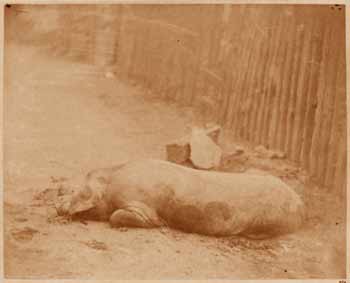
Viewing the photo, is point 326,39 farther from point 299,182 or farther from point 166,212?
point 166,212

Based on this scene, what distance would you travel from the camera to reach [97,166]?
400 cm

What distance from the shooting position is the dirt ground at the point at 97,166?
3482 mm

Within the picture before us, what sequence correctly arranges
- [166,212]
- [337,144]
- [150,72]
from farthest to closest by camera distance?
1. [150,72]
2. [337,144]
3. [166,212]

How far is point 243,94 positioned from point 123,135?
0.83 m

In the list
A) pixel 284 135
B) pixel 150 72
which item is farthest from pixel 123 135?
pixel 284 135

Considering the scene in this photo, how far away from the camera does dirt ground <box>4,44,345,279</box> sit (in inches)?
137

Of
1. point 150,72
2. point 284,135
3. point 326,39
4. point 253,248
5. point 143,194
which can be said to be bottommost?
point 253,248

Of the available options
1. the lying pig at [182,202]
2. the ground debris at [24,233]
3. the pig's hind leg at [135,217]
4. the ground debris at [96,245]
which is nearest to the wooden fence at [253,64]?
the lying pig at [182,202]

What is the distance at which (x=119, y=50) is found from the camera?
482 cm

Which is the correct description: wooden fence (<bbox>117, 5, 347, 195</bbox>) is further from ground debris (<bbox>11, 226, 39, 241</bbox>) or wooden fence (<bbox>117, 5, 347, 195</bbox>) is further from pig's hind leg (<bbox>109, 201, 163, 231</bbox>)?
ground debris (<bbox>11, 226, 39, 241</bbox>)

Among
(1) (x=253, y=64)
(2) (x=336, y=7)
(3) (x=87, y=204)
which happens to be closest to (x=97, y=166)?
(3) (x=87, y=204)

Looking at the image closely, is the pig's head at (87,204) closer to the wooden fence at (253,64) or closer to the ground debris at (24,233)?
the ground debris at (24,233)

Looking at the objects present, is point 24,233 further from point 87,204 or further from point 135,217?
point 135,217

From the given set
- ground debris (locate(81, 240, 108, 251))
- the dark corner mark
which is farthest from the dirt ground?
the dark corner mark
